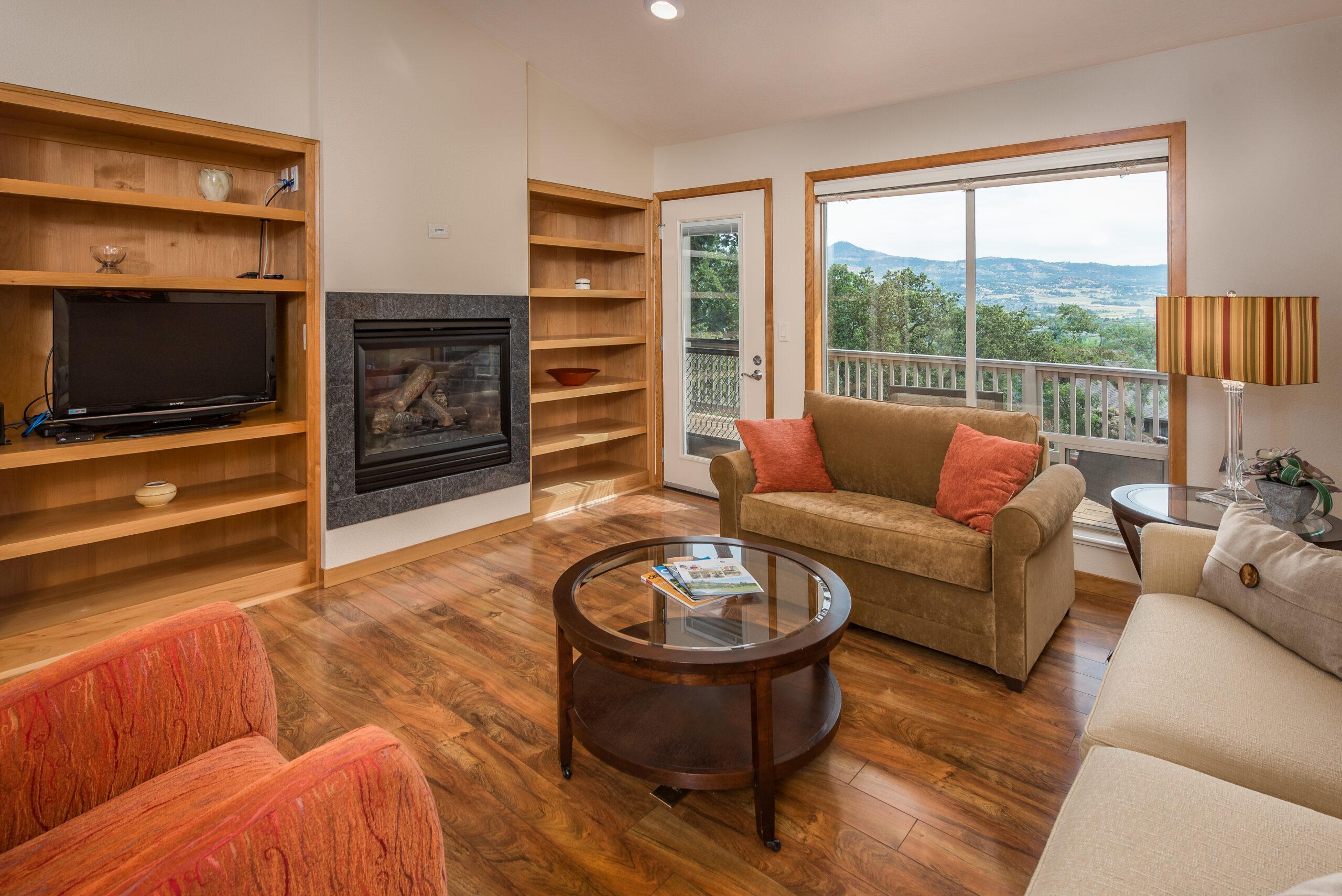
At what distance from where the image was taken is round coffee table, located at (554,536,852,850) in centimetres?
179

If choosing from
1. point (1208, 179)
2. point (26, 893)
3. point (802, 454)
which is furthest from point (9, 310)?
point (1208, 179)

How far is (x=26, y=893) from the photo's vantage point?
1.00m

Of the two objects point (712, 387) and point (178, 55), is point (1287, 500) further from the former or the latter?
point (178, 55)

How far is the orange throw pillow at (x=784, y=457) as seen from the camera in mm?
3396

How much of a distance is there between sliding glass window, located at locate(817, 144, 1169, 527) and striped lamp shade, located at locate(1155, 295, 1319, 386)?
656 millimetres

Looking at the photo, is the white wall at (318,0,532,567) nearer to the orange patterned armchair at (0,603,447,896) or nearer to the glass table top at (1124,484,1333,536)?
the orange patterned armchair at (0,603,447,896)

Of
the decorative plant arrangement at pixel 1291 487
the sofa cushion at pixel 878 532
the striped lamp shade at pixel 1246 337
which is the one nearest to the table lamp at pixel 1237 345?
the striped lamp shade at pixel 1246 337

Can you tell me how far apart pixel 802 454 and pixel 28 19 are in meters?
3.36

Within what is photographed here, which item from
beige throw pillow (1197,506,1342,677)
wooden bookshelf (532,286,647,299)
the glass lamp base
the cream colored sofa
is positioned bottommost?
the cream colored sofa

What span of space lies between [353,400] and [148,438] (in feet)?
2.77

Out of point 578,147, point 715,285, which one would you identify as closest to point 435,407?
point 578,147

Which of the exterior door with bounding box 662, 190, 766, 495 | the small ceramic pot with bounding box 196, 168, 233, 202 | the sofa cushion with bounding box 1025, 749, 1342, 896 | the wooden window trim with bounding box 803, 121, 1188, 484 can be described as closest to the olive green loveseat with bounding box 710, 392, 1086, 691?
the wooden window trim with bounding box 803, 121, 1188, 484

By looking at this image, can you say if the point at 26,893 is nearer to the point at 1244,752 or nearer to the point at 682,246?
the point at 1244,752

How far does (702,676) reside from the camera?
175 centimetres
